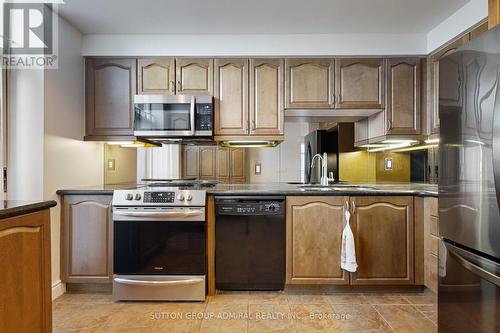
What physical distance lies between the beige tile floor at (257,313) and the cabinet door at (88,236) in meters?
0.20

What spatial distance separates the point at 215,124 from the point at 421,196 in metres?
1.83

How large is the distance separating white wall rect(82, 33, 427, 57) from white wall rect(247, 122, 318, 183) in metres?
0.74

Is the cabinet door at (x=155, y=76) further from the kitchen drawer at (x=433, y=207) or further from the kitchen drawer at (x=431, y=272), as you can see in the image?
the kitchen drawer at (x=431, y=272)

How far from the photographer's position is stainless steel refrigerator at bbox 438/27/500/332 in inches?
44.3

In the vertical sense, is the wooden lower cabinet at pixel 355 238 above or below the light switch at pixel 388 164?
below

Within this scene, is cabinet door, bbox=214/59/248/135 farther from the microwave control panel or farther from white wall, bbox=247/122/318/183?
white wall, bbox=247/122/318/183

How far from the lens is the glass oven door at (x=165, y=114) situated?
2664mm

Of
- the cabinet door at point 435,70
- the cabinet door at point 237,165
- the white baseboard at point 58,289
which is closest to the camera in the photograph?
the cabinet door at point 435,70

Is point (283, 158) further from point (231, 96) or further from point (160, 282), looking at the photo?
point (160, 282)

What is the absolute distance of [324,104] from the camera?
276 centimetres

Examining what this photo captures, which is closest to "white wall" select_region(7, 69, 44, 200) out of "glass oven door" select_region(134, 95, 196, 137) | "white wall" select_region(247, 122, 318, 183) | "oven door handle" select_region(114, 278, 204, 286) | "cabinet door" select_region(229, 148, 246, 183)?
"glass oven door" select_region(134, 95, 196, 137)

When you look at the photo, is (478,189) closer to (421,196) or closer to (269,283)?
(421,196)

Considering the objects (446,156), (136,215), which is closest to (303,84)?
(446,156)

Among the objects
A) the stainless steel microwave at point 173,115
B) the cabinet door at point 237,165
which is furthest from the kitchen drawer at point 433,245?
the stainless steel microwave at point 173,115
